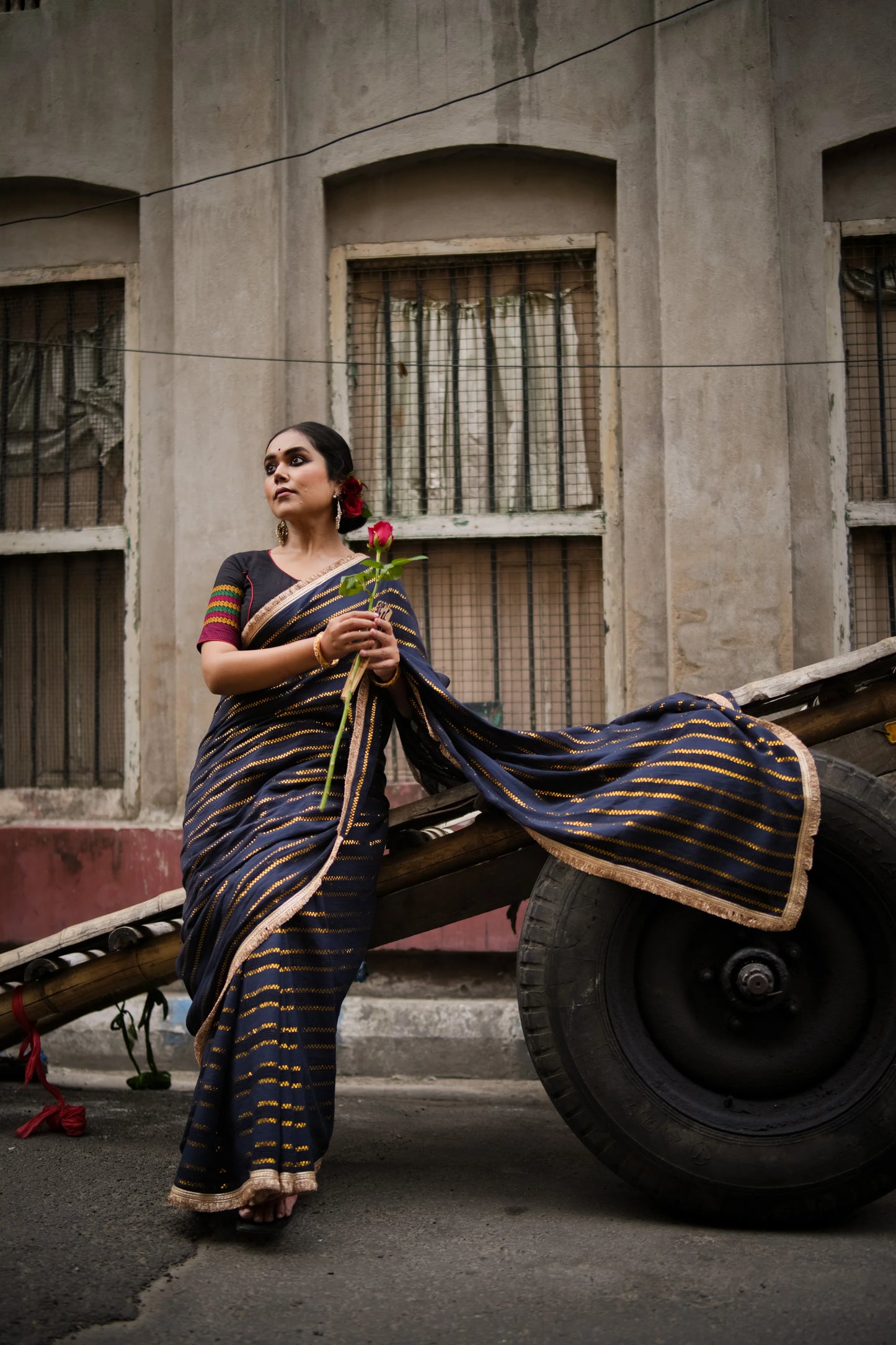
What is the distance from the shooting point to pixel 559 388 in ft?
14.1

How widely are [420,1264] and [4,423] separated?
389cm

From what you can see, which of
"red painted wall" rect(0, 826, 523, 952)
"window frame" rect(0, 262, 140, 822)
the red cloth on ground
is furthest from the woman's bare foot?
"window frame" rect(0, 262, 140, 822)

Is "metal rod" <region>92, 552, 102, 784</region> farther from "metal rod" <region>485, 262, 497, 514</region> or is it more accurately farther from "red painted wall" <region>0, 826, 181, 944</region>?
"metal rod" <region>485, 262, 497, 514</region>

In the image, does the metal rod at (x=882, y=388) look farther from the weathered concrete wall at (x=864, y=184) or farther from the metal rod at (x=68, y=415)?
the metal rod at (x=68, y=415)

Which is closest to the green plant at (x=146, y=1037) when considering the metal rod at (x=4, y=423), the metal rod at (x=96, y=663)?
the metal rod at (x=96, y=663)

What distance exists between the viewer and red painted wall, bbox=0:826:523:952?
4.07 metres

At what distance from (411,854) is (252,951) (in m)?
0.47

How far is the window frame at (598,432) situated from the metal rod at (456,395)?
86 mm

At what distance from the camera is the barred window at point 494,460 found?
4277 millimetres

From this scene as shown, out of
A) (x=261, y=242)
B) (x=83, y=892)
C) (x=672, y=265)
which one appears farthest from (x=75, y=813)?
(x=672, y=265)

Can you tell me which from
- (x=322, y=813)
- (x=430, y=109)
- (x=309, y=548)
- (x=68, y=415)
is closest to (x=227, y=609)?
(x=309, y=548)

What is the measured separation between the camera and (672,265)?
13.2 ft

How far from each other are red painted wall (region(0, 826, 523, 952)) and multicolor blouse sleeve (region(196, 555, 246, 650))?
1.73 meters

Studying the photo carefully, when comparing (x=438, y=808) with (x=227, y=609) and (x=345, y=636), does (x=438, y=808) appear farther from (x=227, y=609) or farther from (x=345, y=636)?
(x=227, y=609)
